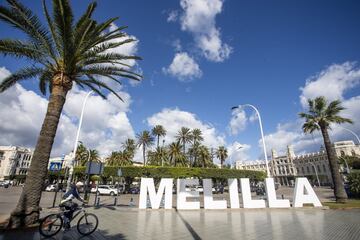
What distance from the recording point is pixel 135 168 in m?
41.6

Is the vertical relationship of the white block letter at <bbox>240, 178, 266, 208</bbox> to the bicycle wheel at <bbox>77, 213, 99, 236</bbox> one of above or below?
above

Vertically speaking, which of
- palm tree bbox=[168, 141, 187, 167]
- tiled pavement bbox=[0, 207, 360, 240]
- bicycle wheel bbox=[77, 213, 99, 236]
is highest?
palm tree bbox=[168, 141, 187, 167]

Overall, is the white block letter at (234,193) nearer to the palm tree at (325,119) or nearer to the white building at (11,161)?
the palm tree at (325,119)

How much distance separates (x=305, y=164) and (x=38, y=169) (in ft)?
427

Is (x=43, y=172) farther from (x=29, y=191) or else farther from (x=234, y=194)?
(x=234, y=194)

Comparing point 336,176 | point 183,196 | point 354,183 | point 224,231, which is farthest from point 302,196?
point 354,183

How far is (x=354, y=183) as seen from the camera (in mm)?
24047

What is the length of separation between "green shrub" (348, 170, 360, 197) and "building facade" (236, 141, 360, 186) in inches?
2852

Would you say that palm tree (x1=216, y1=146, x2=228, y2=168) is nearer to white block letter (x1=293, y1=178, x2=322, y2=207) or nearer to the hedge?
the hedge

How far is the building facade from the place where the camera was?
9738 centimetres

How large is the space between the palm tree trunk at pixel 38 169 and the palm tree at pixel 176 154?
156ft

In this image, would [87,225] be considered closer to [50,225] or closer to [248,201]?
[50,225]

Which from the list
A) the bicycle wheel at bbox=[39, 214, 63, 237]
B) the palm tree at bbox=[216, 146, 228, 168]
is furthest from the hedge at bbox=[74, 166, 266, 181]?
the bicycle wheel at bbox=[39, 214, 63, 237]

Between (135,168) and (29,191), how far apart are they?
33.5m
